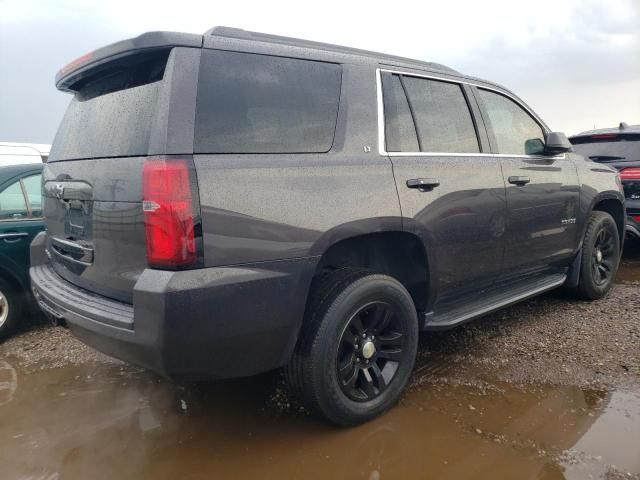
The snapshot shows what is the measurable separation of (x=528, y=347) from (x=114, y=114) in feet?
9.78

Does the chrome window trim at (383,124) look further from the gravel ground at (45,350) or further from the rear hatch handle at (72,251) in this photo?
the gravel ground at (45,350)

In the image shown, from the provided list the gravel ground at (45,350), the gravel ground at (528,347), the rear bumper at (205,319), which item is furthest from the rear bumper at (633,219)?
the gravel ground at (45,350)

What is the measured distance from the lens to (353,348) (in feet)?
8.57

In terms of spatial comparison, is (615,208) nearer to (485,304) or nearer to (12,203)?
(485,304)

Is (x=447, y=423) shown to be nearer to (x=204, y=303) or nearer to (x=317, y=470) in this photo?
(x=317, y=470)

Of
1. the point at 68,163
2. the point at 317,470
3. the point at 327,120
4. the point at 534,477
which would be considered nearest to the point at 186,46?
the point at 327,120

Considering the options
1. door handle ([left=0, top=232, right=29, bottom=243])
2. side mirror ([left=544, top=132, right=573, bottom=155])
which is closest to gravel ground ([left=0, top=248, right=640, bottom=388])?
door handle ([left=0, top=232, right=29, bottom=243])

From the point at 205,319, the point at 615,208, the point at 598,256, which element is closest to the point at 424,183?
the point at 205,319

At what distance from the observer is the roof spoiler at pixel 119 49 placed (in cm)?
217

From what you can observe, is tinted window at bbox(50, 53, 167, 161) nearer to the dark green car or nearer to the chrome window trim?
the chrome window trim

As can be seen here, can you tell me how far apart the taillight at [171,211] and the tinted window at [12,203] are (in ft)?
9.08

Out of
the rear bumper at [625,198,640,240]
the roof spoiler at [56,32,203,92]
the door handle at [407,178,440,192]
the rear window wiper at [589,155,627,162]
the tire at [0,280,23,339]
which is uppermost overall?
the roof spoiler at [56,32,203,92]

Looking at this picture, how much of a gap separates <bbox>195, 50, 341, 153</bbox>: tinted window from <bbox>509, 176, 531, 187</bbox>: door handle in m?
1.51

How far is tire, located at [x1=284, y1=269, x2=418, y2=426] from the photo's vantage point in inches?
95.0
